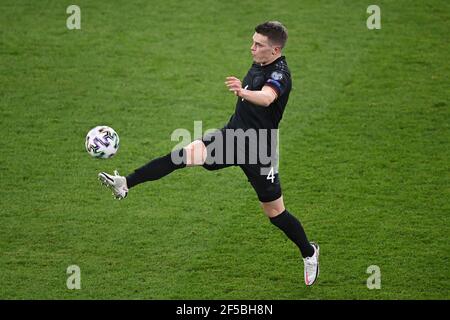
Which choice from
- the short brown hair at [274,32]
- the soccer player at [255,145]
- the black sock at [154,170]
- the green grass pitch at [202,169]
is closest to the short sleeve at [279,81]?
the soccer player at [255,145]

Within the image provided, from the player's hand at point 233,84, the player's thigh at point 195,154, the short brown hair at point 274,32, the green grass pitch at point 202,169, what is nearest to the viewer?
the player's hand at point 233,84

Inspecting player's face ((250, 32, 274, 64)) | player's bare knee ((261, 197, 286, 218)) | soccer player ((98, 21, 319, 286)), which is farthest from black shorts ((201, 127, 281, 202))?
player's face ((250, 32, 274, 64))

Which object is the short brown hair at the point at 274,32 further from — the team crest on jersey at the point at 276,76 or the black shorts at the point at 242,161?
the black shorts at the point at 242,161

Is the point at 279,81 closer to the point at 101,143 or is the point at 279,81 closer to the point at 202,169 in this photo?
the point at 101,143

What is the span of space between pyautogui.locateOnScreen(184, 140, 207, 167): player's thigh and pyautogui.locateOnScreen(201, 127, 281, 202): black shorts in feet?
0.22

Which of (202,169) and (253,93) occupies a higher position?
(202,169)

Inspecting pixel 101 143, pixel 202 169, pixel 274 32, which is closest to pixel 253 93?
pixel 274 32

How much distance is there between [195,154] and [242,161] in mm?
469

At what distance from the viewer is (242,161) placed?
796 cm

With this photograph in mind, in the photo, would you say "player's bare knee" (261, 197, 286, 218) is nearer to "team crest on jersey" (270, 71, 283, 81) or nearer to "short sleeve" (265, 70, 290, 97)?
"short sleeve" (265, 70, 290, 97)

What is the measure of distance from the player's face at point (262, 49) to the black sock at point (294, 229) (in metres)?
1.54

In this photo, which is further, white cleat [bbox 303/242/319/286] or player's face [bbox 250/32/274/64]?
white cleat [bbox 303/242/319/286]

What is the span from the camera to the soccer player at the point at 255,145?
25.4 ft

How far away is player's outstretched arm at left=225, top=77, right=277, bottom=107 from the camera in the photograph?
23.4 ft
